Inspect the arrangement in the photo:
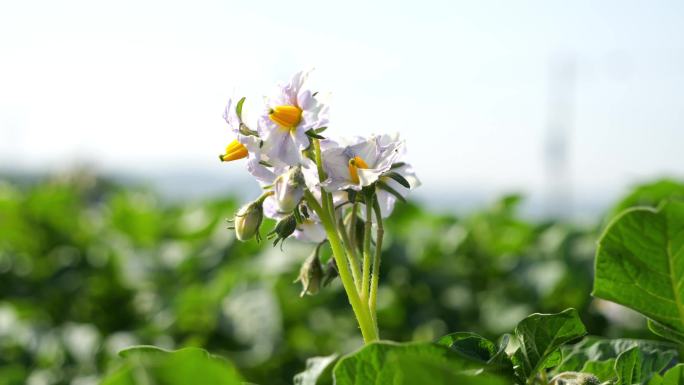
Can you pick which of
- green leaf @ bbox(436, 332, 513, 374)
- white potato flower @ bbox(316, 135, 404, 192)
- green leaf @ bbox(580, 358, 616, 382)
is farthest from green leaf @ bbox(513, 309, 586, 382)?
white potato flower @ bbox(316, 135, 404, 192)

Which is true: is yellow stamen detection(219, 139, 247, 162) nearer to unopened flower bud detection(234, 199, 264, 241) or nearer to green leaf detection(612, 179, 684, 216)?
unopened flower bud detection(234, 199, 264, 241)

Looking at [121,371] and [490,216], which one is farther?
[490,216]

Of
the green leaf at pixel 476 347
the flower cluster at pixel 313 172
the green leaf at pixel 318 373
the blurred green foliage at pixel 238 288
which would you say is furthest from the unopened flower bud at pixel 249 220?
the blurred green foliage at pixel 238 288

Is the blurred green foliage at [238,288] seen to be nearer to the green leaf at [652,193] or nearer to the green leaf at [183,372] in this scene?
the green leaf at [652,193]

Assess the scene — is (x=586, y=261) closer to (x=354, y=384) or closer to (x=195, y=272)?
(x=195, y=272)

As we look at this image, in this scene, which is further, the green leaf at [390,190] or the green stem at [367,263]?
the green leaf at [390,190]

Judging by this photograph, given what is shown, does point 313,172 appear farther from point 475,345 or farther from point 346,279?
point 475,345

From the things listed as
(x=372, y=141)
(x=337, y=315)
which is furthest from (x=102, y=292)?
(x=372, y=141)
